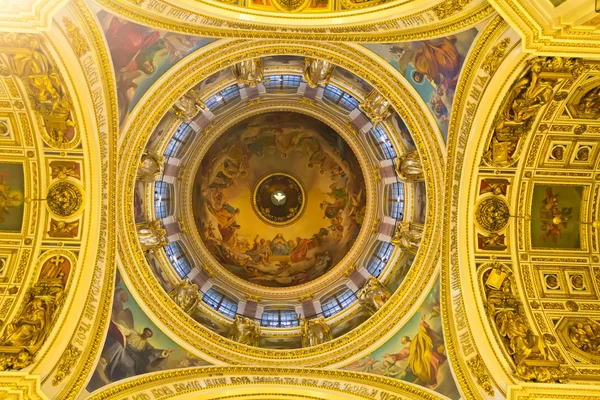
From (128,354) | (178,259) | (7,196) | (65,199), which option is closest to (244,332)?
(128,354)

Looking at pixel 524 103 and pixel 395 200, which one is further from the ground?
pixel 524 103

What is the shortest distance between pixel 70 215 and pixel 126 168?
94.9 inches

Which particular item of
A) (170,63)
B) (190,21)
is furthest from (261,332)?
(190,21)

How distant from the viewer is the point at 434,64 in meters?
14.1

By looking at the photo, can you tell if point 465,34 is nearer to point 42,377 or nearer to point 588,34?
point 588,34

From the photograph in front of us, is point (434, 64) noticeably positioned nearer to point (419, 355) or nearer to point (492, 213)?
point (492, 213)

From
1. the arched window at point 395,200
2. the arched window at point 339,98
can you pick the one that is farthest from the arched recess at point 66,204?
the arched window at point 395,200

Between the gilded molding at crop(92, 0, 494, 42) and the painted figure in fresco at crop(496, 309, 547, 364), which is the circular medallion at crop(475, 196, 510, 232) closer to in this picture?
the painted figure in fresco at crop(496, 309, 547, 364)

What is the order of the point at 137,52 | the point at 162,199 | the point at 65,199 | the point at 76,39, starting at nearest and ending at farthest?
the point at 76,39 < the point at 137,52 < the point at 65,199 < the point at 162,199

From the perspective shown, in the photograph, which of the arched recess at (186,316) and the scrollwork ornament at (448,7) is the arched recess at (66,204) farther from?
the scrollwork ornament at (448,7)

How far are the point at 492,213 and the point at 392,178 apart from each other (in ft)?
19.1

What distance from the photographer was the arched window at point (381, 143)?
18938 mm

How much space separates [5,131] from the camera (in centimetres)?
1448

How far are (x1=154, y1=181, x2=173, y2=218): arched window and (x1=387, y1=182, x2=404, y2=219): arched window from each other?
10400mm
